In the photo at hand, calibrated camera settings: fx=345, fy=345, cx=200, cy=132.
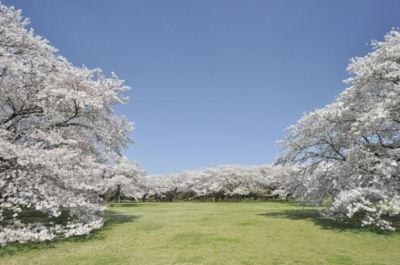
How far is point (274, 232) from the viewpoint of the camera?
19.2m

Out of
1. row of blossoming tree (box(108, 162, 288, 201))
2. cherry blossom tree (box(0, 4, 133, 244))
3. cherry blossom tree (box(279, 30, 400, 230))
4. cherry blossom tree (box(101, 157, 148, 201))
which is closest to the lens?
cherry blossom tree (box(0, 4, 133, 244))

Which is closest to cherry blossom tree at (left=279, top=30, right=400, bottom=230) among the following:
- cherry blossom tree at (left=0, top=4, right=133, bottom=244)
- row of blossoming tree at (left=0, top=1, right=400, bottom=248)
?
row of blossoming tree at (left=0, top=1, right=400, bottom=248)

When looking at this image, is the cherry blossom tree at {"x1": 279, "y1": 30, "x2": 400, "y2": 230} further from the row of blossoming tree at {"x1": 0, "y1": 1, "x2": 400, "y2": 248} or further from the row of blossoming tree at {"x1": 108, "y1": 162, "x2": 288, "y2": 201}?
the row of blossoming tree at {"x1": 108, "y1": 162, "x2": 288, "y2": 201}

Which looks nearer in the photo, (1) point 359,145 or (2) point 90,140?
(1) point 359,145

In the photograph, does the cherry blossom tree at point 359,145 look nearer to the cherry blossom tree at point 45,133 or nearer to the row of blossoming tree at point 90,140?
the row of blossoming tree at point 90,140

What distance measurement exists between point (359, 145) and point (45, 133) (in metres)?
17.2

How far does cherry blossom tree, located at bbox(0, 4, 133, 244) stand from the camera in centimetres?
1398

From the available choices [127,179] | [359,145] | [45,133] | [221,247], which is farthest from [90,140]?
[127,179]

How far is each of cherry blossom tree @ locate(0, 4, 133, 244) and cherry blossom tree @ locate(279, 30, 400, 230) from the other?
13081 mm

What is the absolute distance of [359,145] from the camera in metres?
20.2

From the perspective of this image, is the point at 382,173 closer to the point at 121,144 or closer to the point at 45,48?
the point at 121,144

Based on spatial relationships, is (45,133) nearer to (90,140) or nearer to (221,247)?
(90,140)

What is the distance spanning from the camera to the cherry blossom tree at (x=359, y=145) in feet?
56.1

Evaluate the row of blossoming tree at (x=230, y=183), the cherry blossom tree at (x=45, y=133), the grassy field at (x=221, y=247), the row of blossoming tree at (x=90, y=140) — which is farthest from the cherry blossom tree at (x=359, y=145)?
the row of blossoming tree at (x=230, y=183)
